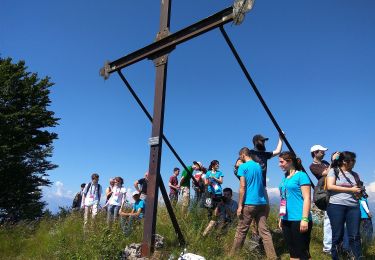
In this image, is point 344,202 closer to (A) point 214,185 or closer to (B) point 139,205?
(A) point 214,185

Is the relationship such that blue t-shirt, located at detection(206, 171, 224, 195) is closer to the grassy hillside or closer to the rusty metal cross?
the grassy hillside

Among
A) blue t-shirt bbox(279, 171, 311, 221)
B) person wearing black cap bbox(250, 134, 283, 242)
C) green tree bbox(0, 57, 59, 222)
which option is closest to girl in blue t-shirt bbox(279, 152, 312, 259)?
blue t-shirt bbox(279, 171, 311, 221)

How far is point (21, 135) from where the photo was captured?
21062mm

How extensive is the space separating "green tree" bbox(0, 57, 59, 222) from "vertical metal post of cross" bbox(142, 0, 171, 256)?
16.6 meters

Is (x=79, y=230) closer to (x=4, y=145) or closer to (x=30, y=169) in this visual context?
(x=4, y=145)

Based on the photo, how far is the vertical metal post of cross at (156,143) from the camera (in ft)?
15.4

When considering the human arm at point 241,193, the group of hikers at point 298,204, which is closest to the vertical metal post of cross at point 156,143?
the group of hikers at point 298,204

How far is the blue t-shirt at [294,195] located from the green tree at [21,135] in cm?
1784

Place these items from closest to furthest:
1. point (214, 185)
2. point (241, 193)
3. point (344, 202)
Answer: point (344, 202)
point (241, 193)
point (214, 185)

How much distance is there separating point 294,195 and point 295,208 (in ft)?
0.57

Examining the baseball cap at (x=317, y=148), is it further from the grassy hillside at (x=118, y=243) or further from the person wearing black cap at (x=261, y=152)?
the grassy hillside at (x=118, y=243)

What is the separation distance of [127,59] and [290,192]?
3.17 m

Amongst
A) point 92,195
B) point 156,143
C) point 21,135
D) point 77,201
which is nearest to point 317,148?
point 156,143

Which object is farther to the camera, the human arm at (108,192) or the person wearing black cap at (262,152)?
the human arm at (108,192)
